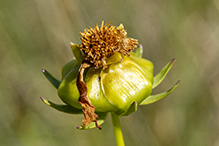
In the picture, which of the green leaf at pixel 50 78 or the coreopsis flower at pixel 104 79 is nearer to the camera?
the coreopsis flower at pixel 104 79

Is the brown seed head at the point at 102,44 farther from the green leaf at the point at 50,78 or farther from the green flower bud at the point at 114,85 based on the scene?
the green leaf at the point at 50,78

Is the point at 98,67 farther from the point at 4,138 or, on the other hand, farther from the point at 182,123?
the point at 182,123

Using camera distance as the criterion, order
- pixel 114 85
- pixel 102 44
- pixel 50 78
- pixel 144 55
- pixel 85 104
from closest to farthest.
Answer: pixel 85 104 → pixel 114 85 → pixel 102 44 → pixel 50 78 → pixel 144 55

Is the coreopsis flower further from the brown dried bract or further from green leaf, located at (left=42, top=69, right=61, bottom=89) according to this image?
green leaf, located at (left=42, top=69, right=61, bottom=89)

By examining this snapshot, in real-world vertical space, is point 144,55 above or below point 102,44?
below

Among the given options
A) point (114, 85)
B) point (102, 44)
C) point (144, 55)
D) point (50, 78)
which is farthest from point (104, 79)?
point (144, 55)

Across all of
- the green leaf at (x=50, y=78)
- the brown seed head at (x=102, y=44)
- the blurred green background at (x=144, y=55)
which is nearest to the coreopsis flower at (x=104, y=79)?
the brown seed head at (x=102, y=44)

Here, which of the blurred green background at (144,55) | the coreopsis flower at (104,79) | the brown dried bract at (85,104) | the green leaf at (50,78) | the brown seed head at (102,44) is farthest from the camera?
the blurred green background at (144,55)

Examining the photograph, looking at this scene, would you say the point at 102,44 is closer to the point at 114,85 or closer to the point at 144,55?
the point at 114,85
